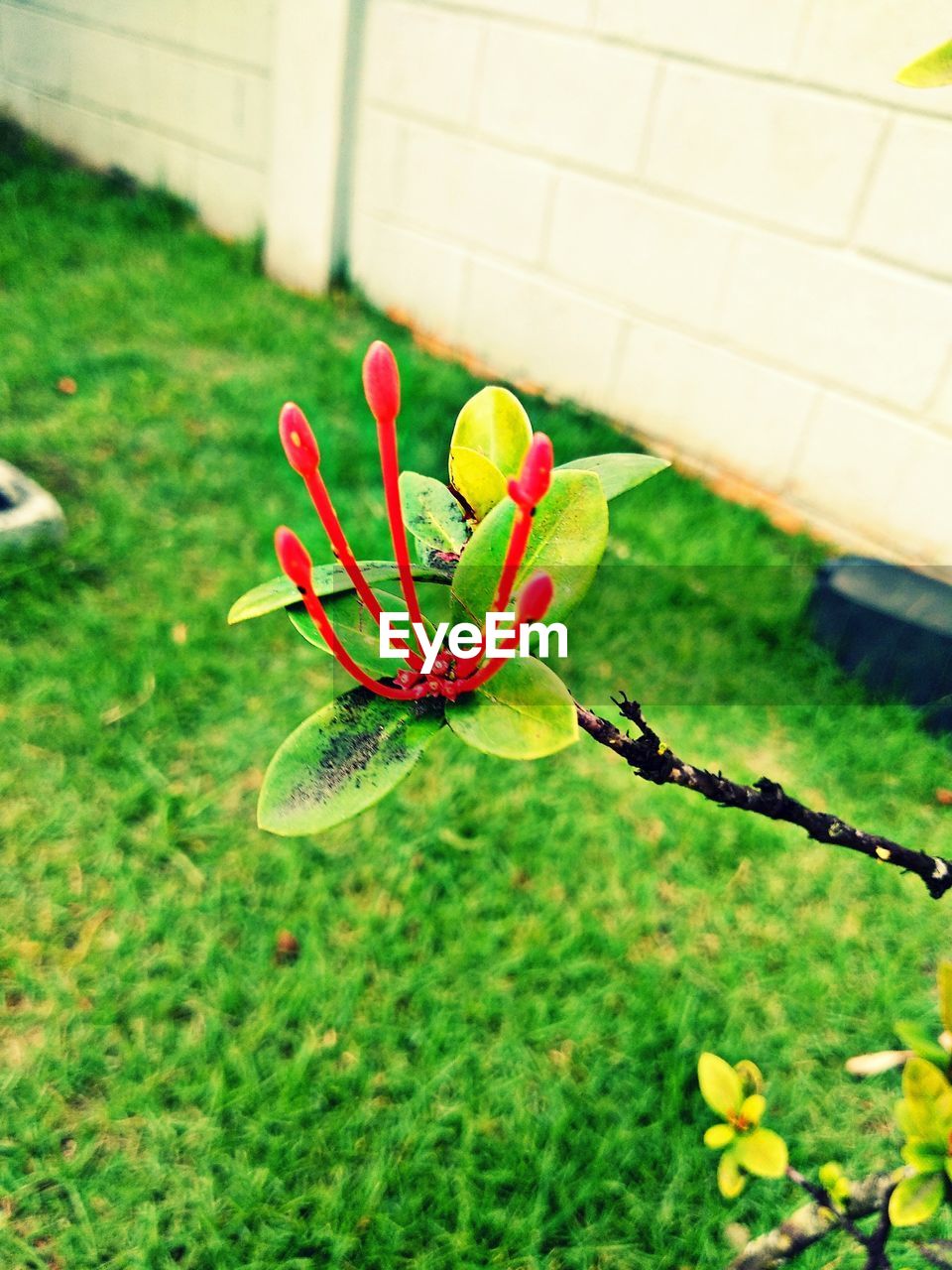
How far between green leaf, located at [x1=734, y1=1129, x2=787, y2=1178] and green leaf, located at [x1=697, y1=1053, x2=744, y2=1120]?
3cm

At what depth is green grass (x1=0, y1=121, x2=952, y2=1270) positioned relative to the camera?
1.51 meters

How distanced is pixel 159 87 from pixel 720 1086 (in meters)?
4.63

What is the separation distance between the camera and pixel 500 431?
71 centimetres

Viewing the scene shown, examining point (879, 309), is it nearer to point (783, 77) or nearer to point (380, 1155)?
point (783, 77)

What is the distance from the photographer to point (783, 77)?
271 cm

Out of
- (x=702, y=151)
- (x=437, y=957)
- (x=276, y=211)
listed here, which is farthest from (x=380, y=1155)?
(x=276, y=211)

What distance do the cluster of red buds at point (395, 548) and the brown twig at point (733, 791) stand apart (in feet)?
0.30

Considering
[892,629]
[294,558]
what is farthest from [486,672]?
[892,629]

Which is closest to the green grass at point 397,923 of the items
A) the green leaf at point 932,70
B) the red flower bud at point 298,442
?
the red flower bud at point 298,442

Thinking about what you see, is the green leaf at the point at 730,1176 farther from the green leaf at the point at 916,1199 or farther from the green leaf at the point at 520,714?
the green leaf at the point at 520,714

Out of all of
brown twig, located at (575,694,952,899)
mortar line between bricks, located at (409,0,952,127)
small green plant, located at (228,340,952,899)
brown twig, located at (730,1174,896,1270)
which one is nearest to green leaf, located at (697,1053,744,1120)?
brown twig, located at (730,1174,896,1270)

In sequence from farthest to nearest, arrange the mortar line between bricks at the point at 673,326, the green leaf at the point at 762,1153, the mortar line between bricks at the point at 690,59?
the mortar line between bricks at the point at 673,326
the mortar line between bricks at the point at 690,59
the green leaf at the point at 762,1153

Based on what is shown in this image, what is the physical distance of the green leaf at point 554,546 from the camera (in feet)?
2.00

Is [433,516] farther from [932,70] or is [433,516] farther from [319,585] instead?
[932,70]
